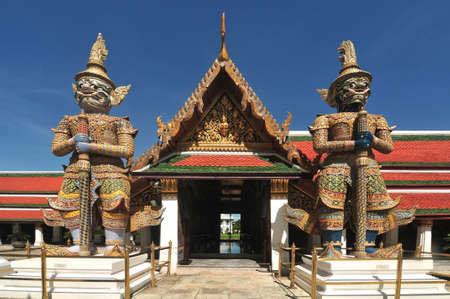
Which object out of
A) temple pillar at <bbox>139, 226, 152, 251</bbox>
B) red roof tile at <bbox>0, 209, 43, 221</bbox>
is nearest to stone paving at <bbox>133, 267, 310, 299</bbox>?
temple pillar at <bbox>139, 226, 152, 251</bbox>

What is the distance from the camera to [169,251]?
6645mm

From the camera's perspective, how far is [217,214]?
14.1 m

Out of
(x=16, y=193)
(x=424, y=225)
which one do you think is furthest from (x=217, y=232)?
(x=16, y=193)

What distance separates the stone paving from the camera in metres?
4.88

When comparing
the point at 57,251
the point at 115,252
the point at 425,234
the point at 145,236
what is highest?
the point at 57,251

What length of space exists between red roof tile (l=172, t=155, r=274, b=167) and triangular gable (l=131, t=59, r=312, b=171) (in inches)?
13.3

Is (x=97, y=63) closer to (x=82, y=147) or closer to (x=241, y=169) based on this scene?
(x=82, y=147)

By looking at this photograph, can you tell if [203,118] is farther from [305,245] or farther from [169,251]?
[305,245]

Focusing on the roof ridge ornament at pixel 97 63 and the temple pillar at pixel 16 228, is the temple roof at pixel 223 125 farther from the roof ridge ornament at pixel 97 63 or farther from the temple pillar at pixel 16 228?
the temple pillar at pixel 16 228

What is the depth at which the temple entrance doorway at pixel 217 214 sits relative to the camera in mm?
7824

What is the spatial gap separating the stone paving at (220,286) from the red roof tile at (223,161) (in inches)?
115

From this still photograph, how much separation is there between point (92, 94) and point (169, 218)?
12.4ft

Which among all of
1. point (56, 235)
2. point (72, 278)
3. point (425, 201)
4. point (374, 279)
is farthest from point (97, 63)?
point (56, 235)

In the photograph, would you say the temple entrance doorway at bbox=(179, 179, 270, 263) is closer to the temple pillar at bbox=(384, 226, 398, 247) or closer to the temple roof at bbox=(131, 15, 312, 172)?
the temple roof at bbox=(131, 15, 312, 172)
